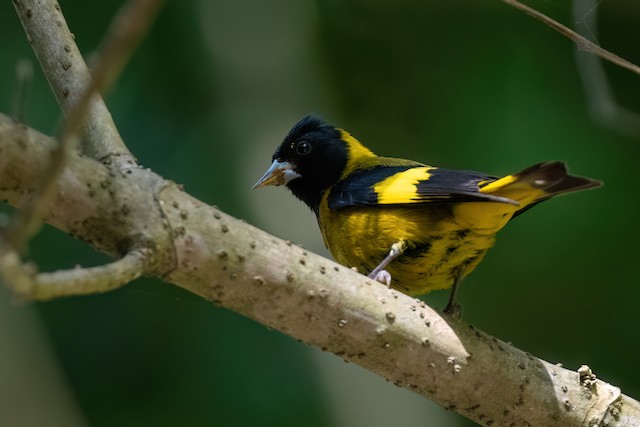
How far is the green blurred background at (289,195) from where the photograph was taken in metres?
3.84

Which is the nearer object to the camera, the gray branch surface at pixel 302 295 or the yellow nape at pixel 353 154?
the gray branch surface at pixel 302 295

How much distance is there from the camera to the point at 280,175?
3232 mm

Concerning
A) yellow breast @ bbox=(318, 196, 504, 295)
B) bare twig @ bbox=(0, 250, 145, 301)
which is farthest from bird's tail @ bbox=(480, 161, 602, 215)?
bare twig @ bbox=(0, 250, 145, 301)

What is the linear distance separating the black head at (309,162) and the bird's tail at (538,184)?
3.19 feet

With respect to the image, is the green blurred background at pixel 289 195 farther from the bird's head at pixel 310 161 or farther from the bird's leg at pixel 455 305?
the bird's leg at pixel 455 305

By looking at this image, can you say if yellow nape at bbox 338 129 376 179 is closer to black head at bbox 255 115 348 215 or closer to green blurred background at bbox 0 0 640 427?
black head at bbox 255 115 348 215

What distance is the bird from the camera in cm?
223

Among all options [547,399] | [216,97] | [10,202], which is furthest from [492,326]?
[10,202]

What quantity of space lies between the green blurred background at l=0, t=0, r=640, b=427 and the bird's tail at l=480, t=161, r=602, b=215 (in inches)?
54.3

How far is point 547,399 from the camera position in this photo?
6.96 feet

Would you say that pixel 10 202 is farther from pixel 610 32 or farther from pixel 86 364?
pixel 610 32

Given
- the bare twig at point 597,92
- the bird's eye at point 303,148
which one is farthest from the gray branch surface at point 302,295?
the bare twig at point 597,92

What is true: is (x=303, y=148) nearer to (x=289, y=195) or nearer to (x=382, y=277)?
(x=382, y=277)

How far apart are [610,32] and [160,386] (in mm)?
2910
